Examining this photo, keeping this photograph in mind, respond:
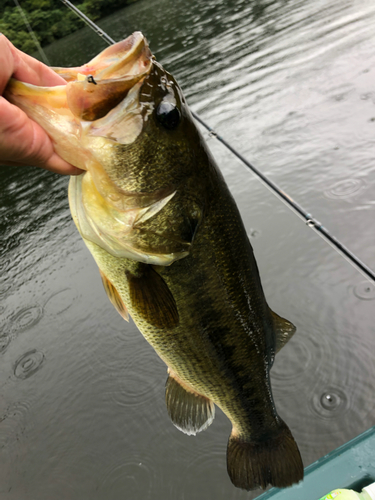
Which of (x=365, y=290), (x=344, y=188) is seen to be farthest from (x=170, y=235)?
(x=344, y=188)

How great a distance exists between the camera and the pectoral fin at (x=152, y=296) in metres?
1.53

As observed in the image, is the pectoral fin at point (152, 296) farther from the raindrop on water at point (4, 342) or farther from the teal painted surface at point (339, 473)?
the raindrop on water at point (4, 342)

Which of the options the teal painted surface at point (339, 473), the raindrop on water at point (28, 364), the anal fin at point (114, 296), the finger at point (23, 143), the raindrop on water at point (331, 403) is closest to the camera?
the finger at point (23, 143)

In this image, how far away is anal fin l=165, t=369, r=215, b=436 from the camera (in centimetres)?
203

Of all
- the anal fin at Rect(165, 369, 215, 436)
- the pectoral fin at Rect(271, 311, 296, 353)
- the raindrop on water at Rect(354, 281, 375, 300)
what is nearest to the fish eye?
the pectoral fin at Rect(271, 311, 296, 353)

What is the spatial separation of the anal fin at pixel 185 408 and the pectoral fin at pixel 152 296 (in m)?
0.58

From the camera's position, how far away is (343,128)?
229 inches

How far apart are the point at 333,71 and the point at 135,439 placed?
305 inches

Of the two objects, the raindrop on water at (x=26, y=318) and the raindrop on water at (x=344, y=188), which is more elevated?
the raindrop on water at (x=26, y=318)

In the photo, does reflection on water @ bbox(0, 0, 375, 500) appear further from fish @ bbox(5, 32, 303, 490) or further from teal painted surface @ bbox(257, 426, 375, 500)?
fish @ bbox(5, 32, 303, 490)

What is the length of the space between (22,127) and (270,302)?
3254mm

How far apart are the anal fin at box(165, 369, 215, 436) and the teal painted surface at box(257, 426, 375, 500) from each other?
69cm

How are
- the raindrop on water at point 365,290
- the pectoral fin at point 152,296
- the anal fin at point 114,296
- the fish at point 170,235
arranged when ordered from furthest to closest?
the raindrop on water at point 365,290 → the anal fin at point 114,296 → the pectoral fin at point 152,296 → the fish at point 170,235

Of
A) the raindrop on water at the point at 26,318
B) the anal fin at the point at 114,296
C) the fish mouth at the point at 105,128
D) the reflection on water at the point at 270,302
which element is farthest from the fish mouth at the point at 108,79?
the raindrop on water at the point at 26,318
